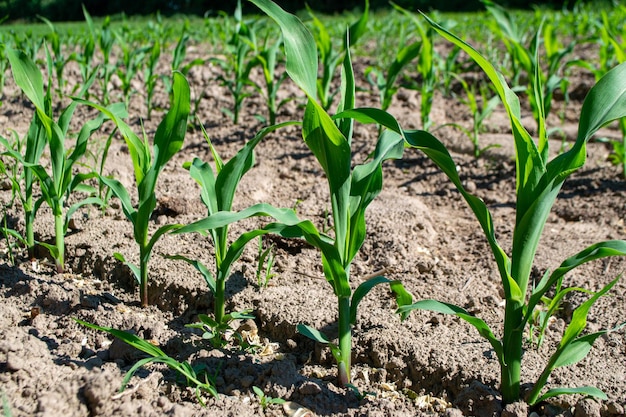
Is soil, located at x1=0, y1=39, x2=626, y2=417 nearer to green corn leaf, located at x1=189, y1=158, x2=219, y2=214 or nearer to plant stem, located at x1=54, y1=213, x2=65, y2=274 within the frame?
plant stem, located at x1=54, y1=213, x2=65, y2=274

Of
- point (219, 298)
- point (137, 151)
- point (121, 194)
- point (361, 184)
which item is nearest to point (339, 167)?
point (361, 184)

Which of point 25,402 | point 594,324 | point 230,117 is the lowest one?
point 25,402

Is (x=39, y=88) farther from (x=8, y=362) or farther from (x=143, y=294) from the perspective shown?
(x=8, y=362)

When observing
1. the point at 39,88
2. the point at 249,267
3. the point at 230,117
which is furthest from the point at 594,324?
the point at 230,117

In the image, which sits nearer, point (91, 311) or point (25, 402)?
point (25, 402)

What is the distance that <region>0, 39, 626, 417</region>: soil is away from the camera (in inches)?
67.9

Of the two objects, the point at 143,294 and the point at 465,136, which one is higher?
the point at 465,136

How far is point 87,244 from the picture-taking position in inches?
100

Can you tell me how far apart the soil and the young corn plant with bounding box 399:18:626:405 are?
0.55 ft

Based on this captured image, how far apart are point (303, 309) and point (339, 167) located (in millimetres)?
658

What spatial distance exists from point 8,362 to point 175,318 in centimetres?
61

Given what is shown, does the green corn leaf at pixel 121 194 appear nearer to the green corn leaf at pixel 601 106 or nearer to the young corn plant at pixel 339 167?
the young corn plant at pixel 339 167

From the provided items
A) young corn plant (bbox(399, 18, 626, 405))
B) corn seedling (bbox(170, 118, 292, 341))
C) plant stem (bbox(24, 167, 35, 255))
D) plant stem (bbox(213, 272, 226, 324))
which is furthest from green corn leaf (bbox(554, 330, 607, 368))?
Result: plant stem (bbox(24, 167, 35, 255))

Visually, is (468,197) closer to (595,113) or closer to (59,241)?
(595,113)
